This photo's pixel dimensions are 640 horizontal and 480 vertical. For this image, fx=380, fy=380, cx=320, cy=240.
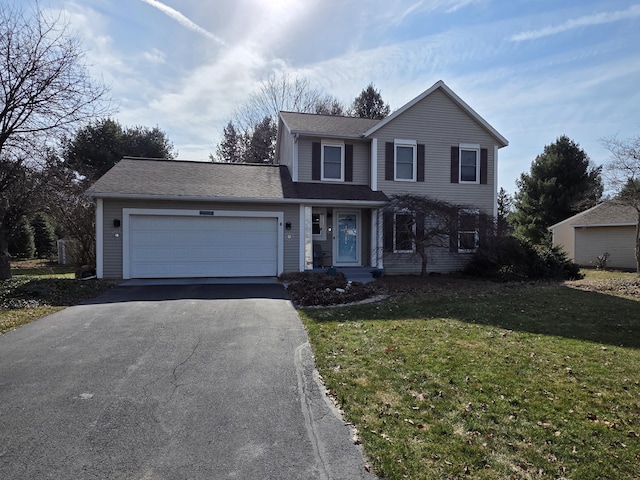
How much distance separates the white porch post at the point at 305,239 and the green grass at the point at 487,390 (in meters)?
5.91

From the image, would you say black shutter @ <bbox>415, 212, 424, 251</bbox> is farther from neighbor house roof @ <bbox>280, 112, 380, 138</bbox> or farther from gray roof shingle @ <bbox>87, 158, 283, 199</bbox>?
gray roof shingle @ <bbox>87, 158, 283, 199</bbox>

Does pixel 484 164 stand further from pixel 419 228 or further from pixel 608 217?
pixel 608 217

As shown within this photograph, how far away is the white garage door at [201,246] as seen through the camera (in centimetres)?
1273

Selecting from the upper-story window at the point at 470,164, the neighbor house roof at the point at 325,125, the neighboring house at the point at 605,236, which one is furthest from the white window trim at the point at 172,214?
the neighboring house at the point at 605,236

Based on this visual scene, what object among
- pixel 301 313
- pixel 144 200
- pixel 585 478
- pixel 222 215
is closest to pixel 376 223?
pixel 222 215

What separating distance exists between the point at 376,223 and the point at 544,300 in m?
6.41

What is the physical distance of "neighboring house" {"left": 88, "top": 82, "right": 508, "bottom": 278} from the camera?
1270 centimetres

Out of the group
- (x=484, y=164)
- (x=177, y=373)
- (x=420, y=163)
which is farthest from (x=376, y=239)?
(x=177, y=373)

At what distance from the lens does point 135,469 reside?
2805 mm

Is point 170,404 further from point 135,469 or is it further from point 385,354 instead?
point 385,354

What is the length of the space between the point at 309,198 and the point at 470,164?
723 centimetres

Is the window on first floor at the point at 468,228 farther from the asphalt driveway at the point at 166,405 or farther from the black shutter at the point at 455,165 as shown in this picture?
the asphalt driveway at the point at 166,405

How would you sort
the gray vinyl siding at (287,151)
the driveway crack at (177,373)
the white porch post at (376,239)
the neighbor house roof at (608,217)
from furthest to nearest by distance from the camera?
1. the neighbor house roof at (608,217)
2. the gray vinyl siding at (287,151)
3. the white porch post at (376,239)
4. the driveway crack at (177,373)

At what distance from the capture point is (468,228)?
13266mm
